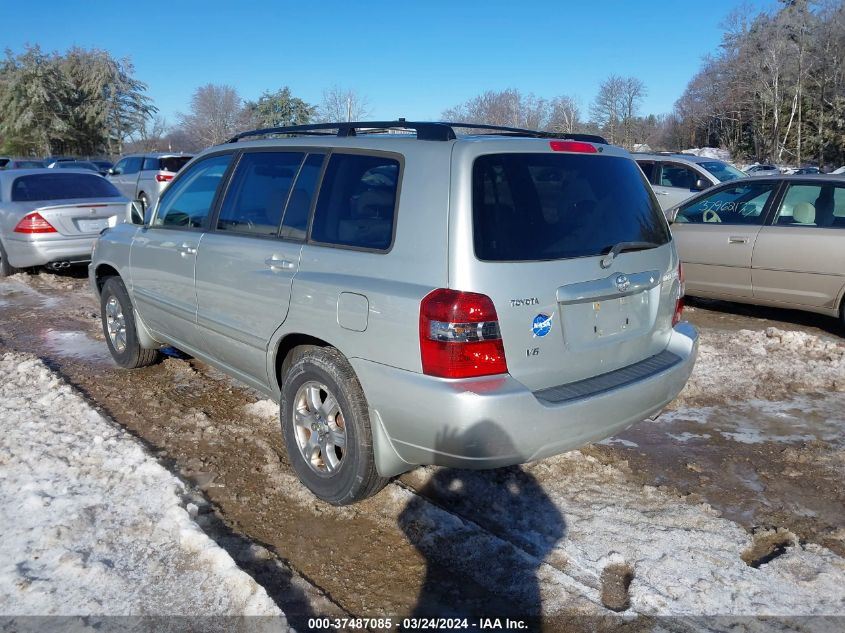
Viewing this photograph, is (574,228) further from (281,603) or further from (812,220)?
(812,220)

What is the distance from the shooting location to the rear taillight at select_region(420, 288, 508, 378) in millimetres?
2908

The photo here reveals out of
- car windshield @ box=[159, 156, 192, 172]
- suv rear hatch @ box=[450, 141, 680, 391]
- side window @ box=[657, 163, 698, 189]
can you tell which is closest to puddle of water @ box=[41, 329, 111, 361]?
suv rear hatch @ box=[450, 141, 680, 391]

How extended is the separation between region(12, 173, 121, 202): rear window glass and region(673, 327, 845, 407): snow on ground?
8209 millimetres

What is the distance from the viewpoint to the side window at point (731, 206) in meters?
7.40

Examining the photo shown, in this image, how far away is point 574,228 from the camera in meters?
3.30

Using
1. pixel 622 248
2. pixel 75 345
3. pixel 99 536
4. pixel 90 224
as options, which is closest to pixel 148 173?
pixel 90 224

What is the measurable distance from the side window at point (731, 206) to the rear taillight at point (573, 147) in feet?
14.6

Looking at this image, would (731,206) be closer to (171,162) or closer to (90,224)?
(90,224)

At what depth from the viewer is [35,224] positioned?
936cm

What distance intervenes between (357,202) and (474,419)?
126cm

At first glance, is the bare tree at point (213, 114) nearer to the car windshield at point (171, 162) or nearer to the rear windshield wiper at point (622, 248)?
the car windshield at point (171, 162)

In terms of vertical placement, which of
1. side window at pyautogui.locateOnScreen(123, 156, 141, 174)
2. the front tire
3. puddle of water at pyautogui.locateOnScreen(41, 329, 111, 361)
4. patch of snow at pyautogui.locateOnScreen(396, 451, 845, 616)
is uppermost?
side window at pyautogui.locateOnScreen(123, 156, 141, 174)

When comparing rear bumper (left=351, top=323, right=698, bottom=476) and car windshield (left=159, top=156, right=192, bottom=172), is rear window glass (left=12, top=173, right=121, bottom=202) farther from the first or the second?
rear bumper (left=351, top=323, right=698, bottom=476)

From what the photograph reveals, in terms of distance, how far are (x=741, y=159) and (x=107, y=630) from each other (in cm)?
5214
